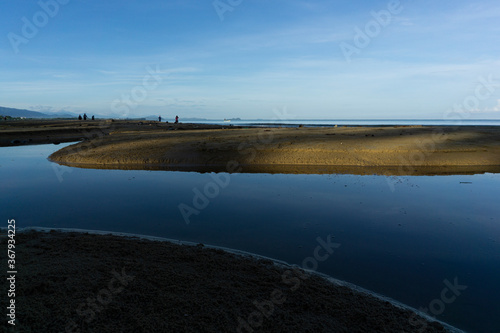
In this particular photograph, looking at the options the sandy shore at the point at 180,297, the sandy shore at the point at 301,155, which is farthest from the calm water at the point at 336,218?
the sandy shore at the point at 301,155

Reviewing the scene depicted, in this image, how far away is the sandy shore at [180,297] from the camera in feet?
15.5

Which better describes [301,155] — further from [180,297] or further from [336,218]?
[180,297]

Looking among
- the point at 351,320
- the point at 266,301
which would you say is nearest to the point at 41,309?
the point at 266,301

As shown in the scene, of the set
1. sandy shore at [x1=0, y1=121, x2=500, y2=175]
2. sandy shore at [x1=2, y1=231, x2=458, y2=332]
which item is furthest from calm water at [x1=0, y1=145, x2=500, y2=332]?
sandy shore at [x1=0, y1=121, x2=500, y2=175]

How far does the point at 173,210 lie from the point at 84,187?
7068 millimetres

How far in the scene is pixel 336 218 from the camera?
36.4 feet

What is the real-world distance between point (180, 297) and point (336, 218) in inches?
282

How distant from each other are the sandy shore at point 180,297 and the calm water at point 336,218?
1.20 metres

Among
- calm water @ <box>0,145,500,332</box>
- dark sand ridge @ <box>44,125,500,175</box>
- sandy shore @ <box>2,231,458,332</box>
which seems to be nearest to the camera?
sandy shore @ <box>2,231,458,332</box>

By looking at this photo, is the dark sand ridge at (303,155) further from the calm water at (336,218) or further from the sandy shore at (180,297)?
the sandy shore at (180,297)

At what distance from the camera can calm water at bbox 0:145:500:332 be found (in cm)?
695

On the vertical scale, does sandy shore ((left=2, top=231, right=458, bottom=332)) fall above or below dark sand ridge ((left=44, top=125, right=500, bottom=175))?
below

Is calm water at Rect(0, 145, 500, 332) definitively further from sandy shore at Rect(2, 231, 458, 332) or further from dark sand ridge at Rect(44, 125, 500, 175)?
dark sand ridge at Rect(44, 125, 500, 175)

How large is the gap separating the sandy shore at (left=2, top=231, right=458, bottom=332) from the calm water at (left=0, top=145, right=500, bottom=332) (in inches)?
47.3
